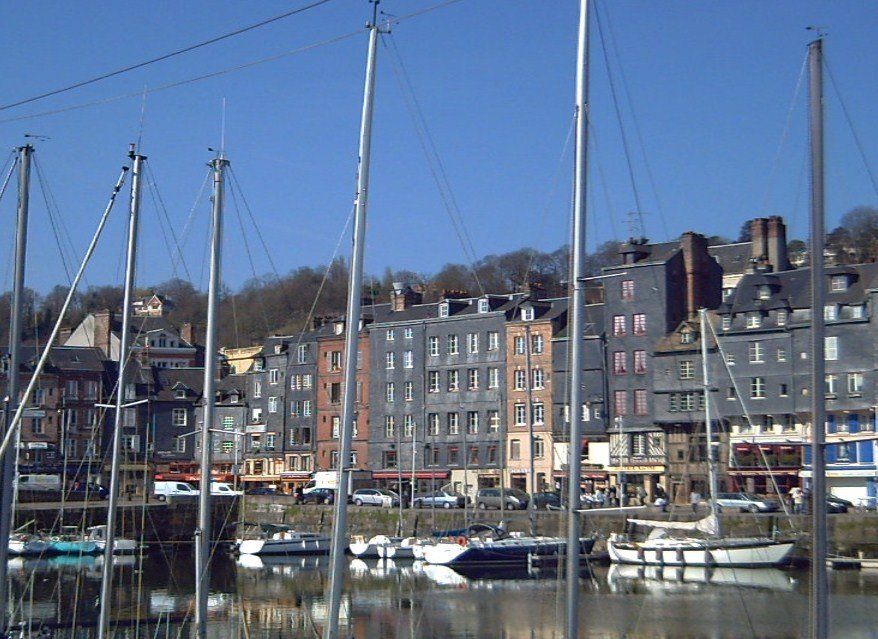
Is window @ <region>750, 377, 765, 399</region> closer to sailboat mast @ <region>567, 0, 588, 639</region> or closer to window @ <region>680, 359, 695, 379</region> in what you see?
window @ <region>680, 359, 695, 379</region>

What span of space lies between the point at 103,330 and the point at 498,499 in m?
56.6

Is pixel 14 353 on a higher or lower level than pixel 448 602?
higher

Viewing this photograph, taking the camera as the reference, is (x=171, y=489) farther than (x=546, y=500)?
Yes

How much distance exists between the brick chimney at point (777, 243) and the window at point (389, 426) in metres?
29.3

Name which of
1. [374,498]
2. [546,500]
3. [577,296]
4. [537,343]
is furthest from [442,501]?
[577,296]

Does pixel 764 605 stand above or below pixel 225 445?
below

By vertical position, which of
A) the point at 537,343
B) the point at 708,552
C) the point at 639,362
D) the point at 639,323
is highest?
the point at 639,323

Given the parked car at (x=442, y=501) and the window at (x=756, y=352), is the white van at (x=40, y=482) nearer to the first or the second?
the parked car at (x=442, y=501)

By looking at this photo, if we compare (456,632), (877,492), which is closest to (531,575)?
(456,632)

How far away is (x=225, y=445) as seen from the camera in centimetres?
10100

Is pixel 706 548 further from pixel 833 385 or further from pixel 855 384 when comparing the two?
pixel 833 385

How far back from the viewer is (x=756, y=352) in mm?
71562

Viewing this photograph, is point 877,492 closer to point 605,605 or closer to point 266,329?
point 605,605

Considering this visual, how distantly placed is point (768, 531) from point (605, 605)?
15.7 m
